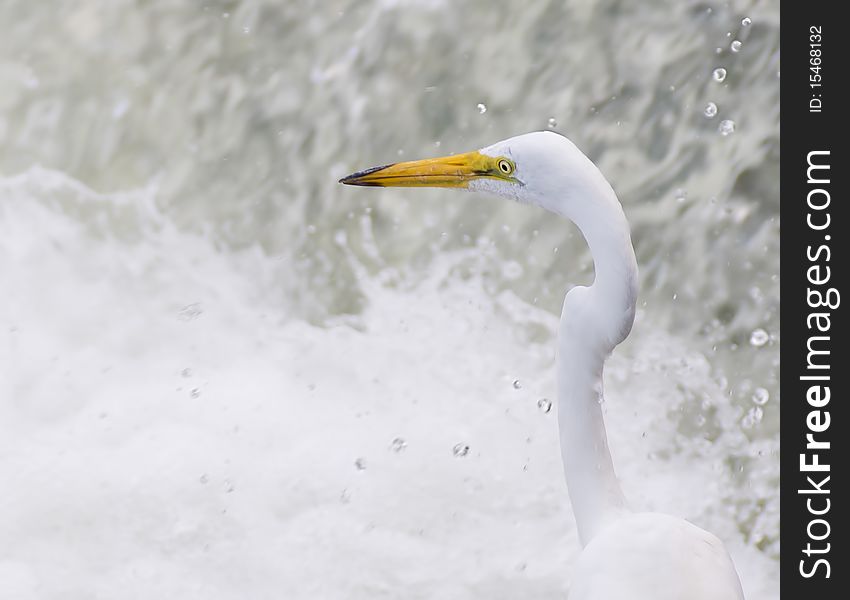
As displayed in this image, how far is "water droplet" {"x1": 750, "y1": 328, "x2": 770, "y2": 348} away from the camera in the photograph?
2742mm

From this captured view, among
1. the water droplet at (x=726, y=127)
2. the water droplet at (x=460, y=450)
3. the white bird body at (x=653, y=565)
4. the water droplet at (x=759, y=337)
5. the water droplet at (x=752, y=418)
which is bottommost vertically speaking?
the water droplet at (x=460, y=450)

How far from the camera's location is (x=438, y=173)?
1.78 meters

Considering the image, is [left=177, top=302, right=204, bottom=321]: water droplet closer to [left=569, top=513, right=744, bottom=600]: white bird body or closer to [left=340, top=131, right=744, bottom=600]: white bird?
[left=340, top=131, right=744, bottom=600]: white bird

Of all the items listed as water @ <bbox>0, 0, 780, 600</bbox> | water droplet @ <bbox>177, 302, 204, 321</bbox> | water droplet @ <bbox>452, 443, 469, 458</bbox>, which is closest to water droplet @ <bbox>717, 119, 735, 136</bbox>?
water @ <bbox>0, 0, 780, 600</bbox>

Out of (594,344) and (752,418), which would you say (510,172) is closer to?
(594,344)

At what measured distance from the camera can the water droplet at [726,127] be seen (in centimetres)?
287

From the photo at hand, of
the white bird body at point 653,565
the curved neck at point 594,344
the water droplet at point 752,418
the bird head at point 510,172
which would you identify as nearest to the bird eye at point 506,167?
the bird head at point 510,172

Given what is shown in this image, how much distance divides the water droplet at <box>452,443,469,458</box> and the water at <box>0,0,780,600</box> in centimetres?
2

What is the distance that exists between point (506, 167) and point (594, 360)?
0.32 meters

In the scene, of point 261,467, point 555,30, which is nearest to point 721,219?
point 555,30

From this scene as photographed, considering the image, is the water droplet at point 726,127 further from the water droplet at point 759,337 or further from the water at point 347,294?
the water droplet at point 759,337

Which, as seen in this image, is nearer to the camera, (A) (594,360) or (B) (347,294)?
(A) (594,360)

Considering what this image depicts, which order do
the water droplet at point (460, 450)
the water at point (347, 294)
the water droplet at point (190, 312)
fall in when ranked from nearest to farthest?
the water at point (347, 294), the water droplet at point (460, 450), the water droplet at point (190, 312)
